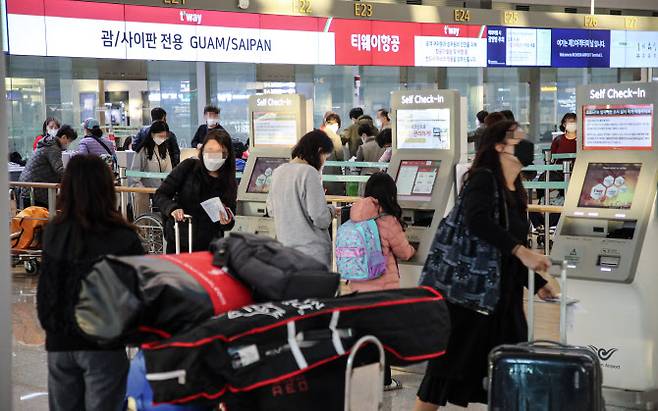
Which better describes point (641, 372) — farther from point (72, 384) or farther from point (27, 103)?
point (27, 103)

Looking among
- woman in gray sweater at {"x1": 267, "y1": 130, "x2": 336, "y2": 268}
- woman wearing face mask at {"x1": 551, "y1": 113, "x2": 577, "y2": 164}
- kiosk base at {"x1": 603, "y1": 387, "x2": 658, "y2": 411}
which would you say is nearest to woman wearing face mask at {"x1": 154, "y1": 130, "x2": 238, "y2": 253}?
woman in gray sweater at {"x1": 267, "y1": 130, "x2": 336, "y2": 268}

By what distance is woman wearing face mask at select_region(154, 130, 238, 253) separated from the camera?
5949 millimetres

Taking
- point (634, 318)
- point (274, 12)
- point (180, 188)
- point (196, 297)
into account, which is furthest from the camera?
point (274, 12)

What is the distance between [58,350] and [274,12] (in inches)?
390

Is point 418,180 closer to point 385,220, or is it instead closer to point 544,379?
point 385,220

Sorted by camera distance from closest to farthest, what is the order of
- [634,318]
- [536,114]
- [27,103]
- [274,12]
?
[634,318]
[27,103]
[274,12]
[536,114]

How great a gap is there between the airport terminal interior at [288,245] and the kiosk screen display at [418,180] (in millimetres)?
11

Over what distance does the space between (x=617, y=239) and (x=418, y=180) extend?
1301 mm

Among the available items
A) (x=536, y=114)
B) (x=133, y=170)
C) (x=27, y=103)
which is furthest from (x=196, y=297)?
(x=536, y=114)

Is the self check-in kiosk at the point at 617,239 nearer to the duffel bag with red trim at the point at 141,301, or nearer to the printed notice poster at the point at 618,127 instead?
the printed notice poster at the point at 618,127

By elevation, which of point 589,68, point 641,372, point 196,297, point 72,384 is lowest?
point 641,372

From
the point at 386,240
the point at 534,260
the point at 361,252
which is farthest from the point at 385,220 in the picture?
the point at 534,260

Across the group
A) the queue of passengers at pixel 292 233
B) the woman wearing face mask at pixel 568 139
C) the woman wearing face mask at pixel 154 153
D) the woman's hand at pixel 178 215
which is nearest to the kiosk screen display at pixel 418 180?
the queue of passengers at pixel 292 233

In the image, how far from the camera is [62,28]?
1058cm
